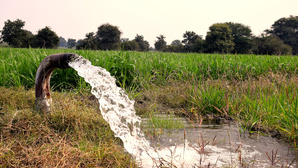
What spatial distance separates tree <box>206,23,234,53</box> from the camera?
4328 cm

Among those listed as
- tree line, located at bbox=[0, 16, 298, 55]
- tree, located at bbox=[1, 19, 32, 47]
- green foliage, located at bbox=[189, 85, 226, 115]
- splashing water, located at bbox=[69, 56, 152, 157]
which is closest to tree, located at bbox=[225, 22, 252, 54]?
tree line, located at bbox=[0, 16, 298, 55]

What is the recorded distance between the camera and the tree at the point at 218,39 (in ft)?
142

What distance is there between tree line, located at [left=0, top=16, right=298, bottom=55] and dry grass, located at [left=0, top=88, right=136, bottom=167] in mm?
30242

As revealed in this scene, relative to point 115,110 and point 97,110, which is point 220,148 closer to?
point 115,110

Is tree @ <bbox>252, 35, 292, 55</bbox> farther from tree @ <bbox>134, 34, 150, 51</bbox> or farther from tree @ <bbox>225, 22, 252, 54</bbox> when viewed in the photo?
tree @ <bbox>134, 34, 150, 51</bbox>

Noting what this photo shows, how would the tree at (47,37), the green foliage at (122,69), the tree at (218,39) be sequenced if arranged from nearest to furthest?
the green foliage at (122,69), the tree at (47,37), the tree at (218,39)

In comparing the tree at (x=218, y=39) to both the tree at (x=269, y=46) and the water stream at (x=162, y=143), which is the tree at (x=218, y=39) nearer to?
the tree at (x=269, y=46)

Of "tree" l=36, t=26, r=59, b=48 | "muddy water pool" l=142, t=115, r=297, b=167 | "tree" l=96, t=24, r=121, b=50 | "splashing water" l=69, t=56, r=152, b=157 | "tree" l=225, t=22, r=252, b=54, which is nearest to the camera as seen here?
"muddy water pool" l=142, t=115, r=297, b=167

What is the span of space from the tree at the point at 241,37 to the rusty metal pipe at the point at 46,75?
50.3m

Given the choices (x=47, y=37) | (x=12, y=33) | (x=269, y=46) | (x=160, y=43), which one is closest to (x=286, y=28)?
(x=269, y=46)

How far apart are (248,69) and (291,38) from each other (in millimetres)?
57432

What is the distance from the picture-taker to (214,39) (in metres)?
45.0

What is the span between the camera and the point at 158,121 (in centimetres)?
348

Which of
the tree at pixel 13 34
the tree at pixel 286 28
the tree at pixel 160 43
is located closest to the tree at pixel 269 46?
the tree at pixel 286 28
